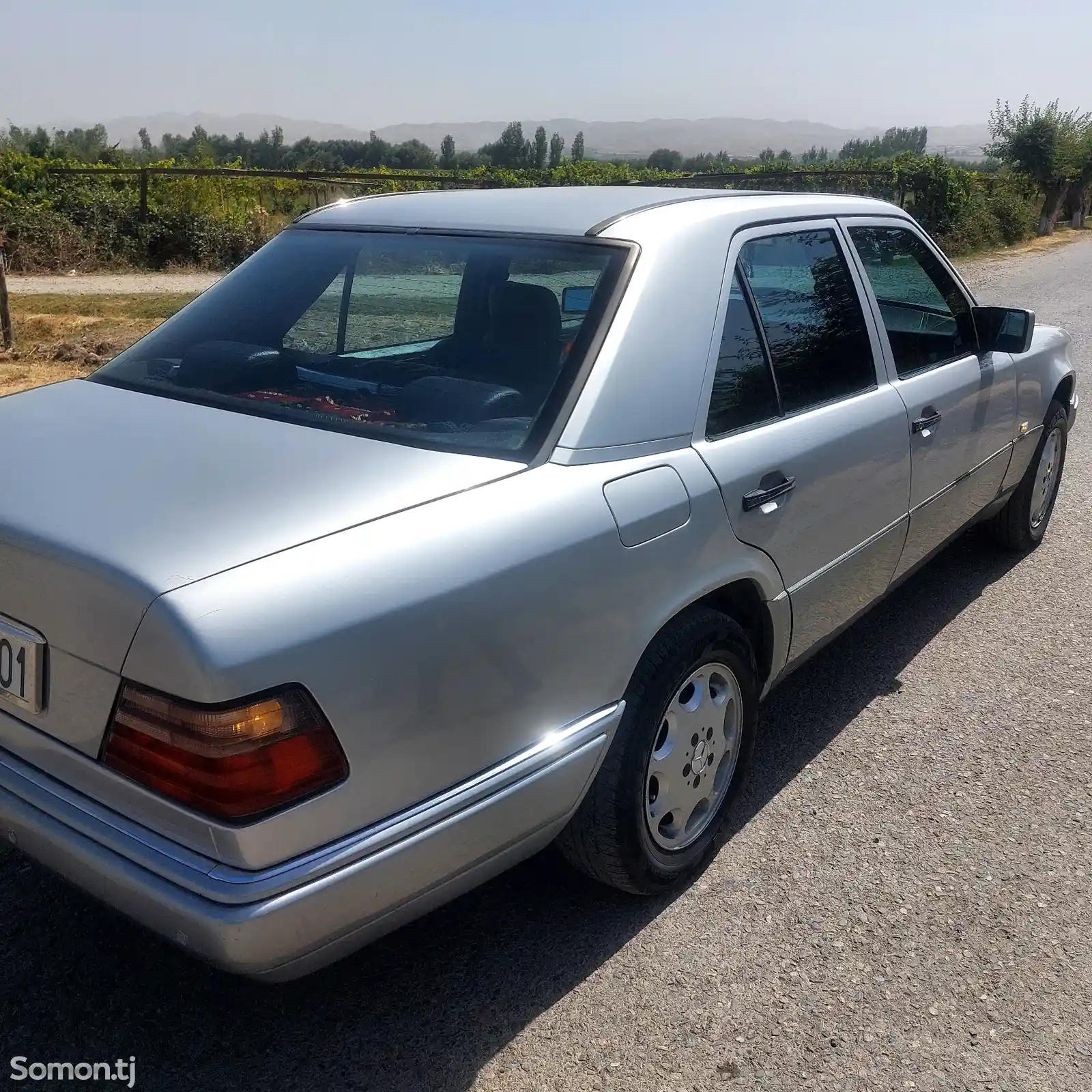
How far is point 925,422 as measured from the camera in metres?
3.69

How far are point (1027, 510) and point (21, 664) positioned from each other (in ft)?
15.5

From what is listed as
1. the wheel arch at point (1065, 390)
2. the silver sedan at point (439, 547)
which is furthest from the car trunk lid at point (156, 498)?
the wheel arch at point (1065, 390)

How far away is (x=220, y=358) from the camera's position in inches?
111

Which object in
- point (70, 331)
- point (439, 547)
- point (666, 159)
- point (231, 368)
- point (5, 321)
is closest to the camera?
point (439, 547)

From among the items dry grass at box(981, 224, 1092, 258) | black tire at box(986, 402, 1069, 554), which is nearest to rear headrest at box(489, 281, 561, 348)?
black tire at box(986, 402, 1069, 554)

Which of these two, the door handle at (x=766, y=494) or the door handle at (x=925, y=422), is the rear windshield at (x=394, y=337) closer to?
the door handle at (x=766, y=494)

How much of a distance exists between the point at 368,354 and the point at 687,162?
4705cm

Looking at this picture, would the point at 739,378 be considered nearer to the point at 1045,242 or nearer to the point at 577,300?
the point at 577,300

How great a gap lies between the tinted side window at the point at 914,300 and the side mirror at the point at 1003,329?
0.04 metres

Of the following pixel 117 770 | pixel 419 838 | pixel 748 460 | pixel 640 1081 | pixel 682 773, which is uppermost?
pixel 748 460

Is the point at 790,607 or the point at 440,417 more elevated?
the point at 440,417

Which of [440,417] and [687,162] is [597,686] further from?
[687,162]

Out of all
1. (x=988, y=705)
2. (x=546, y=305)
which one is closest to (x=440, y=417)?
(x=546, y=305)

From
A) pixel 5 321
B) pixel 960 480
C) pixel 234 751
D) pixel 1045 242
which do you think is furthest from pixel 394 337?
pixel 1045 242
